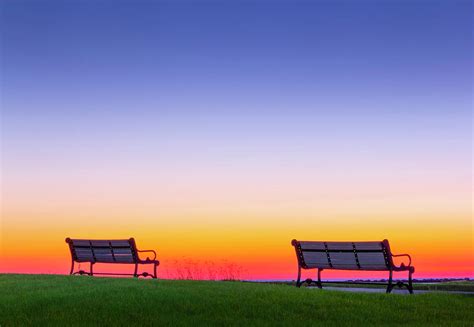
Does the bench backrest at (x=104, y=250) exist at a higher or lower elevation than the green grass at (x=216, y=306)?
higher

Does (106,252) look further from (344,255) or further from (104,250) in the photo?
(344,255)

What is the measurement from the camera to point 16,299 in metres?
12.2

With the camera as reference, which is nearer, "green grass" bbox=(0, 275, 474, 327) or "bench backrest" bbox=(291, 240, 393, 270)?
"green grass" bbox=(0, 275, 474, 327)

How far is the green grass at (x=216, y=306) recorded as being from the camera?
1036 centimetres

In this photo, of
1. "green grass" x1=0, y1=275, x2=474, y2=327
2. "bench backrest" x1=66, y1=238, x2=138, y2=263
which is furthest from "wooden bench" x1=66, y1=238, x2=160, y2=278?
"green grass" x1=0, y1=275, x2=474, y2=327

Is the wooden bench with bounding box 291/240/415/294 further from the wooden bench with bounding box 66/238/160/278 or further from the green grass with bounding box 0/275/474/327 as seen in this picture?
the wooden bench with bounding box 66/238/160/278

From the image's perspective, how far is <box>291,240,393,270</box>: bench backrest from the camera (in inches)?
570

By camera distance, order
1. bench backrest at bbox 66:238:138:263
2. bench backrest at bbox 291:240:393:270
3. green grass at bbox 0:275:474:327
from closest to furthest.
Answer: green grass at bbox 0:275:474:327 < bench backrest at bbox 291:240:393:270 < bench backrest at bbox 66:238:138:263

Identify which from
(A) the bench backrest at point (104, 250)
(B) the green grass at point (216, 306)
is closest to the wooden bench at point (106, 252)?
(A) the bench backrest at point (104, 250)

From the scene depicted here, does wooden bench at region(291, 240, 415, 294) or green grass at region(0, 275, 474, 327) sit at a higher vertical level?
wooden bench at region(291, 240, 415, 294)

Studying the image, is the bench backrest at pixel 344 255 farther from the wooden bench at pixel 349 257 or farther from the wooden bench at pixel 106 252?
the wooden bench at pixel 106 252

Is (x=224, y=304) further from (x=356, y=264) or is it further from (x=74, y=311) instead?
(x=356, y=264)

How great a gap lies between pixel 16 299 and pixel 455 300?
7565 mm

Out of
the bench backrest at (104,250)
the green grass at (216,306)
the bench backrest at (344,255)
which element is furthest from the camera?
the bench backrest at (104,250)
